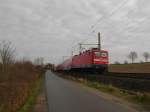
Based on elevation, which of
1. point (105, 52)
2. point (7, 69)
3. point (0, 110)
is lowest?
point (0, 110)

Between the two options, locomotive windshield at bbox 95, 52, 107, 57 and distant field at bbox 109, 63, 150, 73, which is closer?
locomotive windshield at bbox 95, 52, 107, 57

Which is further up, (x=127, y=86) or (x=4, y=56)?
(x=4, y=56)

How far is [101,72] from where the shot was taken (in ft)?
125

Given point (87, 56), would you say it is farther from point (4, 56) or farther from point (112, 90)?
point (112, 90)

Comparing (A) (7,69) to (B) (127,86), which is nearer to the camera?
(B) (127,86)

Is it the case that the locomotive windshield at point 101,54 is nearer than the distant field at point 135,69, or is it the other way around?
the locomotive windshield at point 101,54

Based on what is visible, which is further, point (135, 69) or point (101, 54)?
point (135, 69)

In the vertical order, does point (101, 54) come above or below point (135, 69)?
above

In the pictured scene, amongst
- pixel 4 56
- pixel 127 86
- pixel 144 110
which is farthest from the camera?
pixel 4 56

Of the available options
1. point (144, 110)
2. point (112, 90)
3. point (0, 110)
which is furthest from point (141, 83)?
point (0, 110)

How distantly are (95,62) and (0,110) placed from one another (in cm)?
2582

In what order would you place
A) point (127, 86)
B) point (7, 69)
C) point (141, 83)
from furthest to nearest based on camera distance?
1. point (7, 69)
2. point (127, 86)
3. point (141, 83)

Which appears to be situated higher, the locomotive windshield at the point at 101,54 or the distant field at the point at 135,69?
the locomotive windshield at the point at 101,54

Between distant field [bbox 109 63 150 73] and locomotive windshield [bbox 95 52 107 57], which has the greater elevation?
locomotive windshield [bbox 95 52 107 57]
